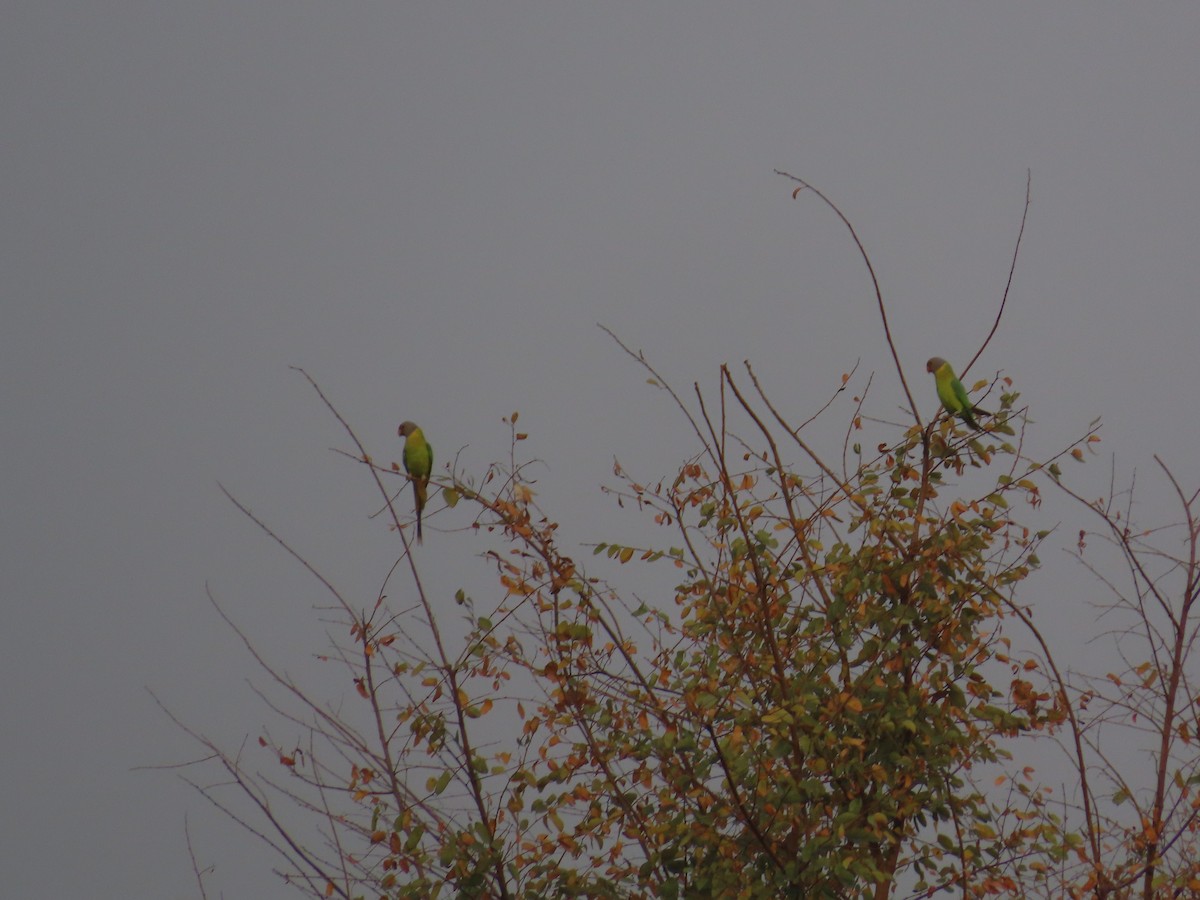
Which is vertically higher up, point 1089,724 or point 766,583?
point 766,583

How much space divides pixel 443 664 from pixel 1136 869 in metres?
1.61

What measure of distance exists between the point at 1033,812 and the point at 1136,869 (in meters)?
0.25

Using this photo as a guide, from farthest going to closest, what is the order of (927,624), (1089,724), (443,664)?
1. (1089,724)
2. (927,624)
3. (443,664)

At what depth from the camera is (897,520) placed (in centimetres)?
289

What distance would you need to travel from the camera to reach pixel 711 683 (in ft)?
8.70

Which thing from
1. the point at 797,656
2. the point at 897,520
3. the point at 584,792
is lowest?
the point at 584,792

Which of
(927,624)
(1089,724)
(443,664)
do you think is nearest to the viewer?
(443,664)

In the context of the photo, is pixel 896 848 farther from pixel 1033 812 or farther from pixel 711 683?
pixel 711 683

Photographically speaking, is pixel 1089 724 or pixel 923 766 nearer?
pixel 923 766

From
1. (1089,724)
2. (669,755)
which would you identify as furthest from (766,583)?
(1089,724)

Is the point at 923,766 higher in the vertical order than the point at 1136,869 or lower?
higher

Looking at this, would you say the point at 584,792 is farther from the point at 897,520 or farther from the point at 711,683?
the point at 897,520

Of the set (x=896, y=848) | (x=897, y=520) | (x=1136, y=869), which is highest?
(x=897, y=520)

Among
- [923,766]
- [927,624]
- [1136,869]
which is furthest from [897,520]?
[1136,869]
